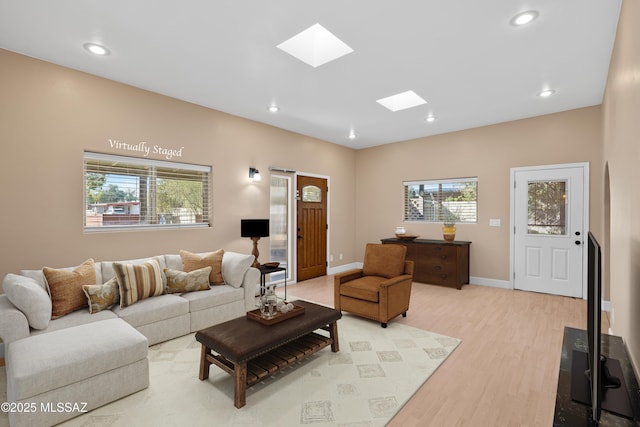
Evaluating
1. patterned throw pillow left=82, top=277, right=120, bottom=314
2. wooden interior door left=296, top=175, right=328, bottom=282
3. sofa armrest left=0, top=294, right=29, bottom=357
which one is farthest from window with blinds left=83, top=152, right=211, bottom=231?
wooden interior door left=296, top=175, right=328, bottom=282

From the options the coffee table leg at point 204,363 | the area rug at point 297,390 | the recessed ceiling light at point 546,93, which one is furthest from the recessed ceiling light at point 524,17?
the coffee table leg at point 204,363

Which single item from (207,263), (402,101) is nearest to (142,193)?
(207,263)

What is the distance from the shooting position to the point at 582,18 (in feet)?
8.25

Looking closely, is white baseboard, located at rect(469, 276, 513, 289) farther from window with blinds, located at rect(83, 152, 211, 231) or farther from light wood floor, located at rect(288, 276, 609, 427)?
window with blinds, located at rect(83, 152, 211, 231)

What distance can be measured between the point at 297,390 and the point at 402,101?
13.0 feet

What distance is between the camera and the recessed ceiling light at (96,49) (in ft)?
9.62

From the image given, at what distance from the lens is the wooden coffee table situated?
220 cm

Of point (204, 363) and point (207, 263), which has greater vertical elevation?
point (207, 263)

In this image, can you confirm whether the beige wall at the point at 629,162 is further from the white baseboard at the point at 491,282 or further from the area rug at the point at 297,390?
the white baseboard at the point at 491,282

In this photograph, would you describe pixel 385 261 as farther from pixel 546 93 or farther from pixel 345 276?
pixel 546 93

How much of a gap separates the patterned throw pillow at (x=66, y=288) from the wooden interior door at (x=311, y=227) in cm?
357

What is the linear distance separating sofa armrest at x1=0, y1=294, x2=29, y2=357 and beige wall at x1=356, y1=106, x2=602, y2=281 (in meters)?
5.93

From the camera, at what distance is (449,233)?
18.8ft

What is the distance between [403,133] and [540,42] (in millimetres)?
3264
